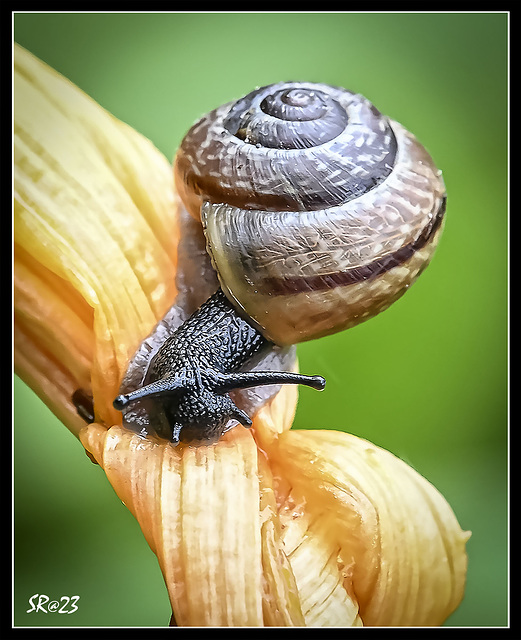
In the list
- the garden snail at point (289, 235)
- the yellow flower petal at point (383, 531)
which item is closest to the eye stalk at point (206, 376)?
the garden snail at point (289, 235)

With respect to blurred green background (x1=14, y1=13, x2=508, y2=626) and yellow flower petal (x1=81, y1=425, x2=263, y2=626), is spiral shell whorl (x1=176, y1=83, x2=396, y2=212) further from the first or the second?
yellow flower petal (x1=81, y1=425, x2=263, y2=626)

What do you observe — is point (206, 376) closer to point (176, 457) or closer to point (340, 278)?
point (176, 457)

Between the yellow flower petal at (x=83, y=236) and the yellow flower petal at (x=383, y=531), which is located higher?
the yellow flower petal at (x=83, y=236)

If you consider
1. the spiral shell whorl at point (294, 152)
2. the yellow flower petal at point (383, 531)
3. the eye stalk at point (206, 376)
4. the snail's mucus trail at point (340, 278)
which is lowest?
the yellow flower petal at point (383, 531)

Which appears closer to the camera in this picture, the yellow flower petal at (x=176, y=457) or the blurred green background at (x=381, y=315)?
the yellow flower petal at (x=176, y=457)

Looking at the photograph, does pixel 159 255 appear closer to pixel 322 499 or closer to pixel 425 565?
pixel 322 499

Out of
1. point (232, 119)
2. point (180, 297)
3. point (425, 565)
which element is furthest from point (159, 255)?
point (425, 565)

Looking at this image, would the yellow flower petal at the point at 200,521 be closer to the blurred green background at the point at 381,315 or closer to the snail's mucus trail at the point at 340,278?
the blurred green background at the point at 381,315
